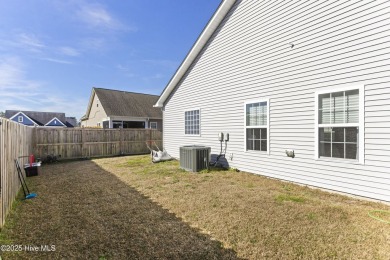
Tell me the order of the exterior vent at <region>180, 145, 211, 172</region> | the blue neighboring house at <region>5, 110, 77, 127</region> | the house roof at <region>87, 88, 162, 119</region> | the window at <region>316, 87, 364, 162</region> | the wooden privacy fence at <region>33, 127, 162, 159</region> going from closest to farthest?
the window at <region>316, 87, 364, 162</region> → the exterior vent at <region>180, 145, 211, 172</region> → the wooden privacy fence at <region>33, 127, 162, 159</region> → the house roof at <region>87, 88, 162, 119</region> → the blue neighboring house at <region>5, 110, 77, 127</region>

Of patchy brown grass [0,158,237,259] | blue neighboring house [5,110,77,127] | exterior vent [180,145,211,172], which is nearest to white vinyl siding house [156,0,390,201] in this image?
exterior vent [180,145,211,172]

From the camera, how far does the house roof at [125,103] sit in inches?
816

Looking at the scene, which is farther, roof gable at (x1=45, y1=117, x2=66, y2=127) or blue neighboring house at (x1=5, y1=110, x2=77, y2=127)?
roof gable at (x1=45, y1=117, x2=66, y2=127)

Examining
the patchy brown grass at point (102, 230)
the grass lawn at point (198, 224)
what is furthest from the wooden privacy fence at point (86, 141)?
the patchy brown grass at point (102, 230)

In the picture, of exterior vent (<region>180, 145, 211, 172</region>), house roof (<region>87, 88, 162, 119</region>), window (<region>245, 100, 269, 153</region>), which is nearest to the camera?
Answer: window (<region>245, 100, 269, 153</region>)

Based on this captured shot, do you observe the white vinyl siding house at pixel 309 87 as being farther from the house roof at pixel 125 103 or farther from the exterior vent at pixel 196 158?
the house roof at pixel 125 103

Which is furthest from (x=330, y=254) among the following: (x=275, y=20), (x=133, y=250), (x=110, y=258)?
(x=275, y=20)

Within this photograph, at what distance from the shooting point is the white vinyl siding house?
437cm

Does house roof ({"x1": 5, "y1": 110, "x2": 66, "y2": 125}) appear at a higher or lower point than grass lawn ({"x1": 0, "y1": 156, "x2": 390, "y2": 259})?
higher

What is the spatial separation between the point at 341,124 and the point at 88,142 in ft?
45.2

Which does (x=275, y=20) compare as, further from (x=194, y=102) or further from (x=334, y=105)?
(x=194, y=102)

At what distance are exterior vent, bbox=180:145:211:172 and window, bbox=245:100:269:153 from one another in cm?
177

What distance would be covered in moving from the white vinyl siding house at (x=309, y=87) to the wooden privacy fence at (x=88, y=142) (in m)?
8.03

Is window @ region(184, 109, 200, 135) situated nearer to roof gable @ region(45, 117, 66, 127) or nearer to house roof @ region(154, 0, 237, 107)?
house roof @ region(154, 0, 237, 107)
